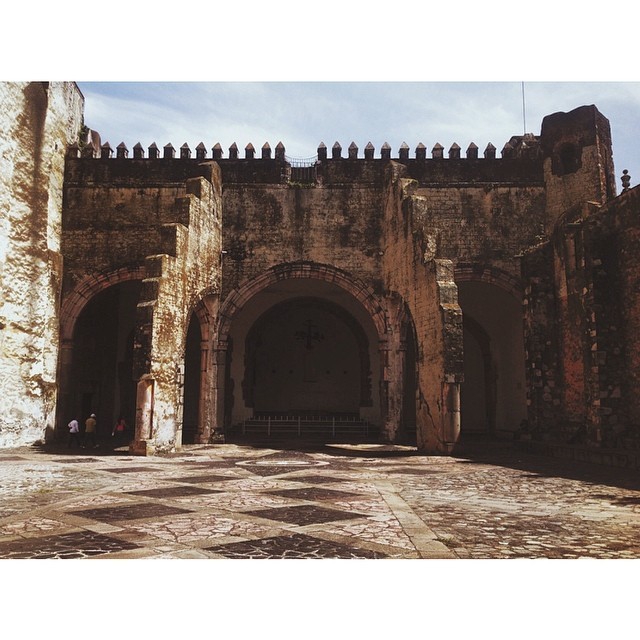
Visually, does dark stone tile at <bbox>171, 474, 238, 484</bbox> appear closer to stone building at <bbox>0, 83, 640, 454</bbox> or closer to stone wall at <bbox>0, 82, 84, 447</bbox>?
stone building at <bbox>0, 83, 640, 454</bbox>

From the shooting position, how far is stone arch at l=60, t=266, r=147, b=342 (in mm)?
15703

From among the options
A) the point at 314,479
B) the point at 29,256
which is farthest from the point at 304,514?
the point at 29,256

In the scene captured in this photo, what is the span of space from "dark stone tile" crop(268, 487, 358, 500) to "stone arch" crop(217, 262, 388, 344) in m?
9.43

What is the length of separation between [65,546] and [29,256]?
39.1 feet

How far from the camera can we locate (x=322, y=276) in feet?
53.0

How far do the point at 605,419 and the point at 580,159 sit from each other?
7.82m

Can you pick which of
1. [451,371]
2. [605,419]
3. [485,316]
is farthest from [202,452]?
[485,316]

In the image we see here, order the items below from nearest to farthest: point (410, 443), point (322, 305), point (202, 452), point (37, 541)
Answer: point (37, 541) → point (202, 452) → point (410, 443) → point (322, 305)

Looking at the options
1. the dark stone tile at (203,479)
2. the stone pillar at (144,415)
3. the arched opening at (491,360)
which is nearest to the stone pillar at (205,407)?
the stone pillar at (144,415)

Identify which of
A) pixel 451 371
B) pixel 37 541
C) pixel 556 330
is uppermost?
pixel 556 330

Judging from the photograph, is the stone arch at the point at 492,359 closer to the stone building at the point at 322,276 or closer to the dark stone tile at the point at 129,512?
the stone building at the point at 322,276

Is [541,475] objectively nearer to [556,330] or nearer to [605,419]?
[605,419]

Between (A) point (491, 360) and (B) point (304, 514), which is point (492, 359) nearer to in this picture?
(A) point (491, 360)

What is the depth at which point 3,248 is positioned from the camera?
13594mm
